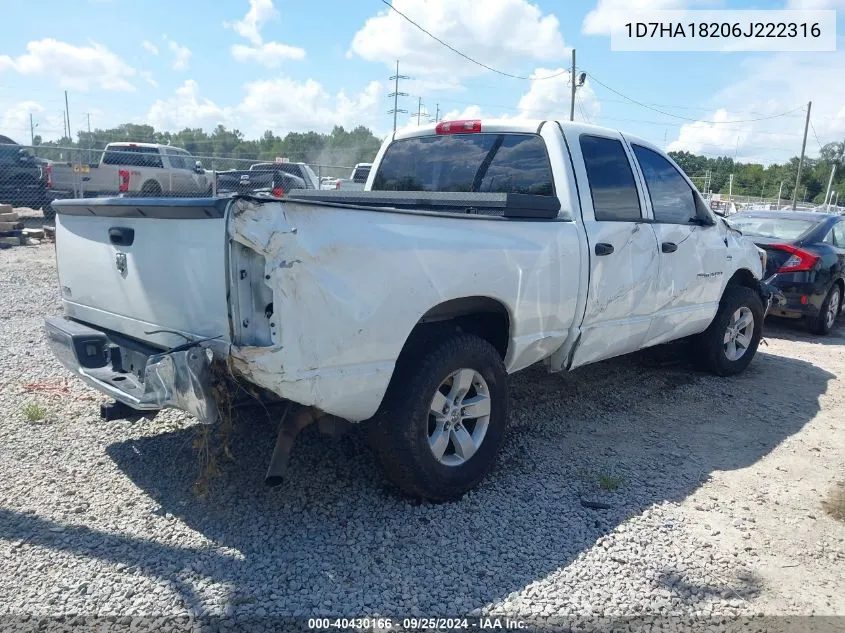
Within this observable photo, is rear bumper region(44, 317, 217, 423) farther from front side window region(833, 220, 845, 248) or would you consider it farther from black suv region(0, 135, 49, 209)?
black suv region(0, 135, 49, 209)

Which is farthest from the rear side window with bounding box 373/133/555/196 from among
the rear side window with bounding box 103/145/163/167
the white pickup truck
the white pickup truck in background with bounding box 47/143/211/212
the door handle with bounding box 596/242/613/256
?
the rear side window with bounding box 103/145/163/167

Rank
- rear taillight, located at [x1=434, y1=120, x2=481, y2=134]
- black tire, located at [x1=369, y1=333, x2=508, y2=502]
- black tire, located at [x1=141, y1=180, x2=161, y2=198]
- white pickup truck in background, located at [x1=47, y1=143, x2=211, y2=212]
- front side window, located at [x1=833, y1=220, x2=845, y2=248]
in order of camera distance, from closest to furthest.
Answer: black tire, located at [x1=369, y1=333, x2=508, y2=502], rear taillight, located at [x1=434, y1=120, x2=481, y2=134], front side window, located at [x1=833, y1=220, x2=845, y2=248], white pickup truck in background, located at [x1=47, y1=143, x2=211, y2=212], black tire, located at [x1=141, y1=180, x2=161, y2=198]

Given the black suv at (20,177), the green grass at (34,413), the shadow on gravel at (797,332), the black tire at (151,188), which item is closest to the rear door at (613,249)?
the green grass at (34,413)

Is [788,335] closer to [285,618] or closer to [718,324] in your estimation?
[718,324]

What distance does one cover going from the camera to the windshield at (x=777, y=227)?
8898 mm

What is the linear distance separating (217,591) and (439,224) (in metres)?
1.91

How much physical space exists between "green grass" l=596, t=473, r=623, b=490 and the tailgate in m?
2.26

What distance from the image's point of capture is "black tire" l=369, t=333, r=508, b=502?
327cm

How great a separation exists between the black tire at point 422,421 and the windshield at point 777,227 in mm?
6903

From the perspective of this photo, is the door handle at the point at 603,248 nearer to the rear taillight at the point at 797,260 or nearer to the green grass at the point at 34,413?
the green grass at the point at 34,413

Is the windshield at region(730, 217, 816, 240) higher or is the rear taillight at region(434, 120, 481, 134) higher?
the rear taillight at region(434, 120, 481, 134)

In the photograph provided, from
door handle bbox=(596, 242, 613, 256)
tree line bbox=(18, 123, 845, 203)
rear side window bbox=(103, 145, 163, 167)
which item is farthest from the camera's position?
tree line bbox=(18, 123, 845, 203)

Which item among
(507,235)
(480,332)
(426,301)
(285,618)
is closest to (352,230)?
(426,301)

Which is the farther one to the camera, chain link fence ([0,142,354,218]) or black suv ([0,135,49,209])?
black suv ([0,135,49,209])
